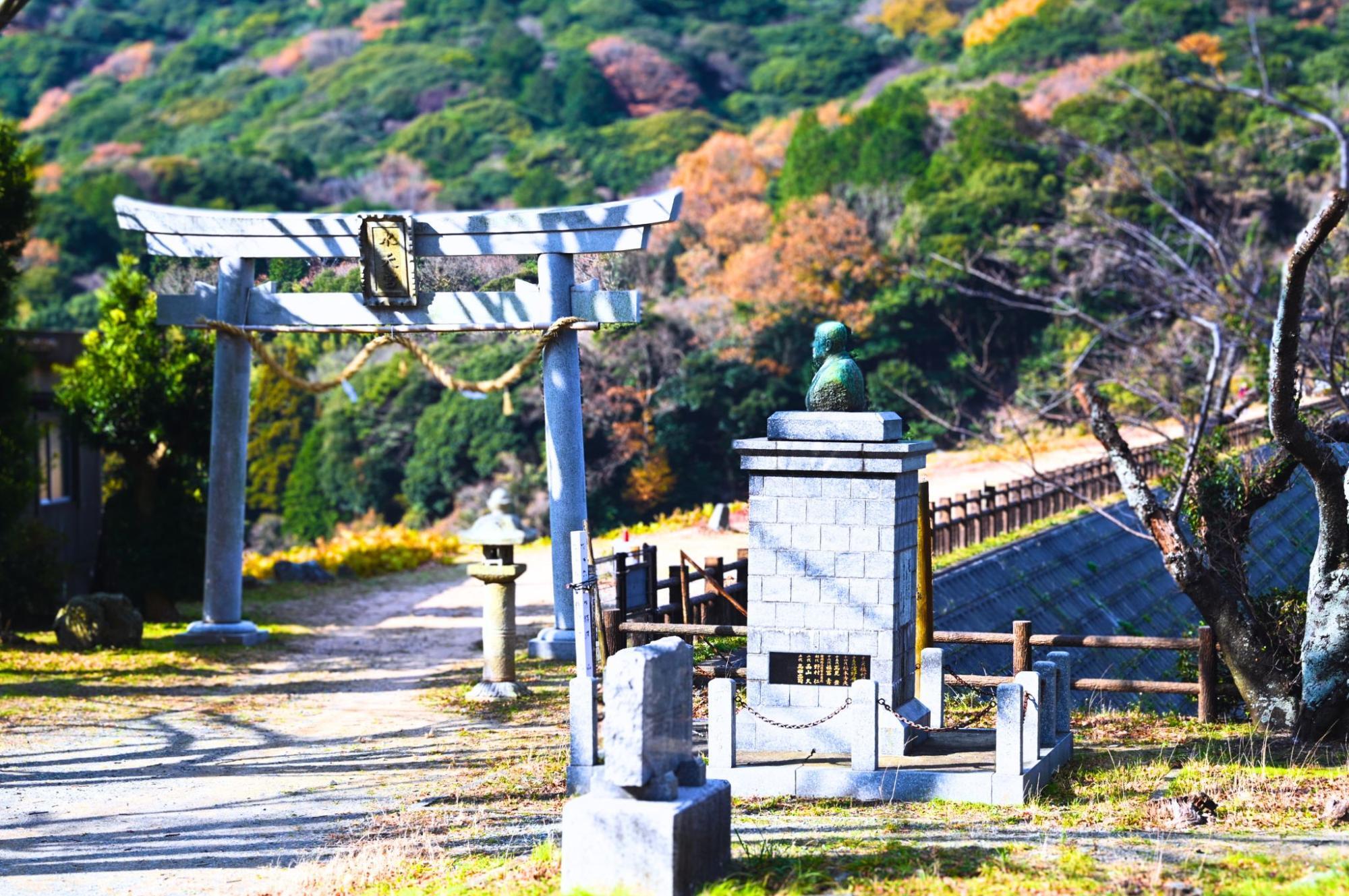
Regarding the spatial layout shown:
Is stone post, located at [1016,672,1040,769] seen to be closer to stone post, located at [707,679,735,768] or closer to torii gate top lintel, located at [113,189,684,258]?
stone post, located at [707,679,735,768]

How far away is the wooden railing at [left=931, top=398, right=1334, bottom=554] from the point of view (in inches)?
827

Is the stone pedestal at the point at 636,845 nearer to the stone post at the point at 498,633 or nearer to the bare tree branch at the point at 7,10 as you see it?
the bare tree branch at the point at 7,10

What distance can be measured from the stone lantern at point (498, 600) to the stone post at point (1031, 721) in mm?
5450

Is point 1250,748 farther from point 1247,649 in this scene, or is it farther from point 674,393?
point 674,393

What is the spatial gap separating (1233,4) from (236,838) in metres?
65.6

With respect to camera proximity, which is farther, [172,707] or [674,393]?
[674,393]

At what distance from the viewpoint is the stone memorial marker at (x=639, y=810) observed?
6617 mm

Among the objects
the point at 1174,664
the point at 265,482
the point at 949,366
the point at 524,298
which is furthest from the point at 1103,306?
the point at 524,298

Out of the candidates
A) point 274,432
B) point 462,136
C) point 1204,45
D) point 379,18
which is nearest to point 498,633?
point 274,432

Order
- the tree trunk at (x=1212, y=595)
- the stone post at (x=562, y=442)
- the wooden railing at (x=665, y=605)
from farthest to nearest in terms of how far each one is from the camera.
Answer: the stone post at (x=562, y=442) → the wooden railing at (x=665, y=605) → the tree trunk at (x=1212, y=595)

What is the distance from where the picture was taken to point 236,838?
8.91 metres

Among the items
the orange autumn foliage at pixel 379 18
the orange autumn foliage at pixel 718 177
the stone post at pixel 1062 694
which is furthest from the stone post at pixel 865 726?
the orange autumn foliage at pixel 379 18

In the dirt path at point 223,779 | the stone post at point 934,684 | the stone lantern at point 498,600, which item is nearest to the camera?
the dirt path at point 223,779

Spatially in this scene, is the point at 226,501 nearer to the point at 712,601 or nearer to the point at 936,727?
the point at 712,601
